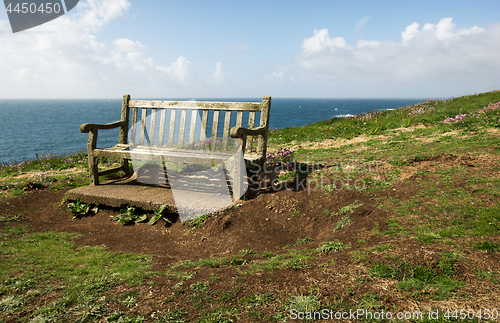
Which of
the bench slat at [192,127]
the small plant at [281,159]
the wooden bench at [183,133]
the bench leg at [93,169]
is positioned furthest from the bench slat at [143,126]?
the small plant at [281,159]

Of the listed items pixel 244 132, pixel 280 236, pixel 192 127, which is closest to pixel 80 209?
pixel 192 127

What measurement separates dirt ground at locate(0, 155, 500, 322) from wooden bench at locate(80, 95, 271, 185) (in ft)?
3.14

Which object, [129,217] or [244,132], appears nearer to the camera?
[244,132]

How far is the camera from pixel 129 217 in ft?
15.3

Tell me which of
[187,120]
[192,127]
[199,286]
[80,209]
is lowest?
[80,209]

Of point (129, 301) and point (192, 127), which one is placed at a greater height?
point (192, 127)

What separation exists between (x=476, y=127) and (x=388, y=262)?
8350 millimetres

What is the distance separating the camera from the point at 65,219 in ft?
16.3

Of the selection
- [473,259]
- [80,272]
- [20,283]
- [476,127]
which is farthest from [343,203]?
[476,127]

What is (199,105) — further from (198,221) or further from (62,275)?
(62,275)

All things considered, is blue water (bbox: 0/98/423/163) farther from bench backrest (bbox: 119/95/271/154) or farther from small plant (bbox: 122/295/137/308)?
small plant (bbox: 122/295/137/308)

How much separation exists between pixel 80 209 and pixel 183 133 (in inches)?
89.1

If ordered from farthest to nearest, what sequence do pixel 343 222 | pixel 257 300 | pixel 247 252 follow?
1. pixel 343 222
2. pixel 247 252
3. pixel 257 300

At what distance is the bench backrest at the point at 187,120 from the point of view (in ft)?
17.0
